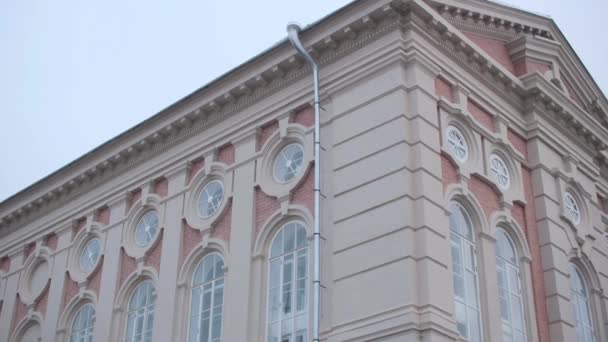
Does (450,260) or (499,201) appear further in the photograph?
(499,201)

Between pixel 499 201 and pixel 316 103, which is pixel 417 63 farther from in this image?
pixel 499 201

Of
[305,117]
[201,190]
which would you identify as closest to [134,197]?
[201,190]

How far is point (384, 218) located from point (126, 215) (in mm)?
8191

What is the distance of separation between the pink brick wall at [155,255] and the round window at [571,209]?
902 centimetres

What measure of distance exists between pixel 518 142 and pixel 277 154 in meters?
5.38

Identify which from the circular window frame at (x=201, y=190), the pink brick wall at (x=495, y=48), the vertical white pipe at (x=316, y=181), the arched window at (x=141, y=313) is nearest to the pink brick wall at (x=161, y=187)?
the circular window frame at (x=201, y=190)

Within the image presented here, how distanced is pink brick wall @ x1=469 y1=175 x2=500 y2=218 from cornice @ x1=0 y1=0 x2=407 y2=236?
349 centimetres

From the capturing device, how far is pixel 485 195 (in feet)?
61.7

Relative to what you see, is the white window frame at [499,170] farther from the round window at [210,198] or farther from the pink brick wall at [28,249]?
the pink brick wall at [28,249]

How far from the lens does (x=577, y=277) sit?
67.6ft

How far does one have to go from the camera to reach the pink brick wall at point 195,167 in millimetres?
21172

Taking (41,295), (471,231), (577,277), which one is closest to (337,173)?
(471,231)

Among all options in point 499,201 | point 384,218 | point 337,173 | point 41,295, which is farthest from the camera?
point 41,295

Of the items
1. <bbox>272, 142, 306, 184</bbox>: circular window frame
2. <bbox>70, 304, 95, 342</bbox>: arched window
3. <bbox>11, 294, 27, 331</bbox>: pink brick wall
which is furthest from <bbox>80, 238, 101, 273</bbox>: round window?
Answer: <bbox>272, 142, 306, 184</bbox>: circular window frame
